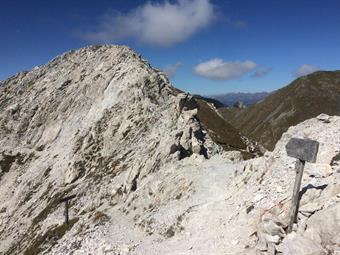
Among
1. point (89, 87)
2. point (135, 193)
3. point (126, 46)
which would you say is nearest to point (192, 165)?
point (135, 193)

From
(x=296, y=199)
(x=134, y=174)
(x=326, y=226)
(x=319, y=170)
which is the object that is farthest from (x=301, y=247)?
(x=134, y=174)

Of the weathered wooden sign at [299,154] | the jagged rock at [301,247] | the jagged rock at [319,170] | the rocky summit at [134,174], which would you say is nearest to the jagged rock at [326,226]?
the rocky summit at [134,174]

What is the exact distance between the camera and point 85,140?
60.5 metres

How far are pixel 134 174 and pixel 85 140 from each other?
19788mm

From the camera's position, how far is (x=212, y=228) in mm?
26469

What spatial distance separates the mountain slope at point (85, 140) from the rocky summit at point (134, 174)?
20cm

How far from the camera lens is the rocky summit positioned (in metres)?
23.1

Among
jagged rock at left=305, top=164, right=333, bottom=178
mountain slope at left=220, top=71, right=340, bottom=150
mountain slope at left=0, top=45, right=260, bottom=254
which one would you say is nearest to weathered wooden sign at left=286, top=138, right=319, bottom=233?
jagged rock at left=305, top=164, right=333, bottom=178

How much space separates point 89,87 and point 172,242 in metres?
50.2

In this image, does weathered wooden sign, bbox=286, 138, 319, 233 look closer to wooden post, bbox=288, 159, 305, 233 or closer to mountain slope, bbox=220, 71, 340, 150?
wooden post, bbox=288, 159, 305, 233

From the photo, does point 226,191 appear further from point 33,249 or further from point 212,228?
point 33,249

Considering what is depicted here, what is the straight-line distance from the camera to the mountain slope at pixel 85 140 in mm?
43750

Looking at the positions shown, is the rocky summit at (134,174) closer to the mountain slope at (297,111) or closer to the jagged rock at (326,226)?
the jagged rock at (326,226)

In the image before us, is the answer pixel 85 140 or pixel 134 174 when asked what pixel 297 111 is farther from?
pixel 134 174
